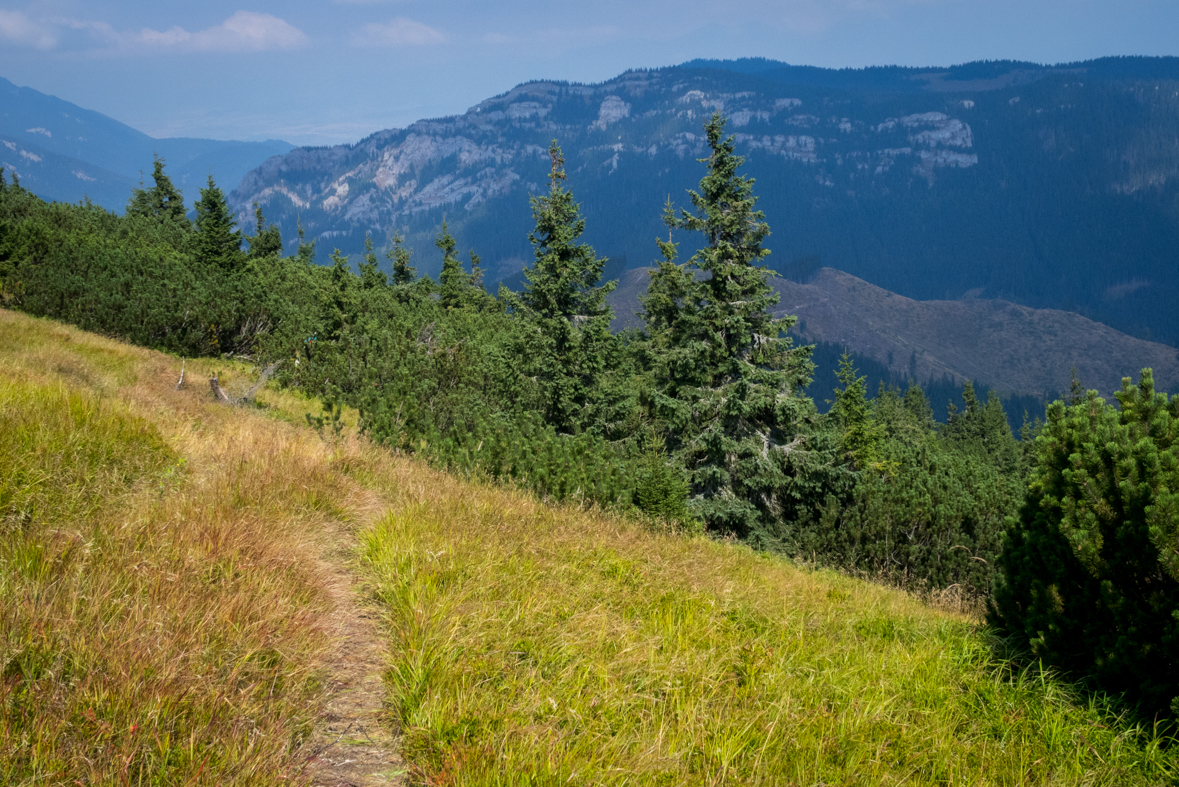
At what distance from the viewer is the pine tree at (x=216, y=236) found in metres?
30.3

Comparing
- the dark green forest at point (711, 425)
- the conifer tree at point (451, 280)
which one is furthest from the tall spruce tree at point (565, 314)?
the conifer tree at point (451, 280)

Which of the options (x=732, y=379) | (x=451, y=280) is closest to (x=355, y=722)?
(x=732, y=379)

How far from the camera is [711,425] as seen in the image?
15.7 metres

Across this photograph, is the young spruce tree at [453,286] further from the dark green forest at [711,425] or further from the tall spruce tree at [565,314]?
the tall spruce tree at [565,314]

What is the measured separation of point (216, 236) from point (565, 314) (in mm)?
24146

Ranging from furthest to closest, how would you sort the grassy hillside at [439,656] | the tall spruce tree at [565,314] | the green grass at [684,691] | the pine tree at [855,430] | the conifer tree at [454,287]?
the conifer tree at [454,287]
the pine tree at [855,430]
the tall spruce tree at [565,314]
the green grass at [684,691]
the grassy hillside at [439,656]

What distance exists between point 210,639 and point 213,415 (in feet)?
28.6

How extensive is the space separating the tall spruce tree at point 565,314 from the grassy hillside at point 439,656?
12.7 metres

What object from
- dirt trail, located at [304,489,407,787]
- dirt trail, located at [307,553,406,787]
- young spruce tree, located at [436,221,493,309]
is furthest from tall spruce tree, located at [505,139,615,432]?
young spruce tree, located at [436,221,493,309]

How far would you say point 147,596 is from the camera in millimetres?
2770

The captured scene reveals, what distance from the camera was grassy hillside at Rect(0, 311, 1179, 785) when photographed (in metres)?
2.23

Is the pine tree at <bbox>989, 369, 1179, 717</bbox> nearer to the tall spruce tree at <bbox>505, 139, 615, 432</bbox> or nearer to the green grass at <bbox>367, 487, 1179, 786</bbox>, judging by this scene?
the green grass at <bbox>367, 487, 1179, 786</bbox>

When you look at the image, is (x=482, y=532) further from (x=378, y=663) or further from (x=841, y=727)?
(x=841, y=727)

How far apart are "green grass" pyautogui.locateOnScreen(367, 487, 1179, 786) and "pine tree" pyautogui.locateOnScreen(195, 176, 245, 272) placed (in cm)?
3156
